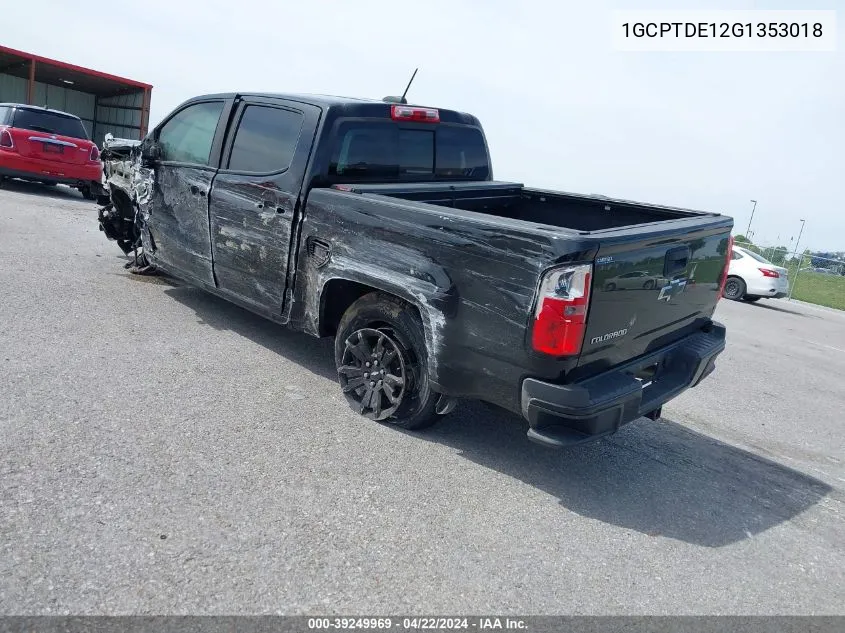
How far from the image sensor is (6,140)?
1242 cm

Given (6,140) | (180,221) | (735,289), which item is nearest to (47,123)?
(6,140)

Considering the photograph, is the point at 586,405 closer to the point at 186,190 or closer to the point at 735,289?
the point at 186,190

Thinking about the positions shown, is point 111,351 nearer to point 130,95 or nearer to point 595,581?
point 595,581

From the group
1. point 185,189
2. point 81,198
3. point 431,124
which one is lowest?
point 81,198

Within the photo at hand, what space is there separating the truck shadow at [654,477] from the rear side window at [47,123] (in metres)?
11.8

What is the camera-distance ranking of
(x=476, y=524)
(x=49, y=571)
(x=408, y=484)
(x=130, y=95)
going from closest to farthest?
(x=49, y=571) → (x=476, y=524) → (x=408, y=484) → (x=130, y=95)

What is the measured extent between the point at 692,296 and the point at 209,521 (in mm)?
3044

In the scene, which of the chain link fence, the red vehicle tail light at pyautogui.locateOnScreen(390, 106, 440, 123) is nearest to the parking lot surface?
the red vehicle tail light at pyautogui.locateOnScreen(390, 106, 440, 123)

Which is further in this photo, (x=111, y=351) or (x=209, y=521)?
(x=111, y=351)

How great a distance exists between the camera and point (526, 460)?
409cm

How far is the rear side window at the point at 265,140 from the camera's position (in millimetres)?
4797

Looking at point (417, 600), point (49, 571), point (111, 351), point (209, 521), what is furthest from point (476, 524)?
point (111, 351)

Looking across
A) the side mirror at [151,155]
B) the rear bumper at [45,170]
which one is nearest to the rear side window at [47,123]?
the rear bumper at [45,170]

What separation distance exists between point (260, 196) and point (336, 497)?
95.5 inches
